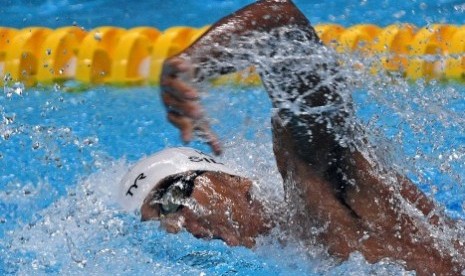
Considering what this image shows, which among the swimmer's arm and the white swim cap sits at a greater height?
the swimmer's arm

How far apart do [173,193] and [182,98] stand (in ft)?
1.72

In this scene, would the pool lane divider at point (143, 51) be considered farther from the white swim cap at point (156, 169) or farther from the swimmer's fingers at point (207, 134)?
the swimmer's fingers at point (207, 134)

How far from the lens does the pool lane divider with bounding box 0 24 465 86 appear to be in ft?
10.7

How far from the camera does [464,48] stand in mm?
3281

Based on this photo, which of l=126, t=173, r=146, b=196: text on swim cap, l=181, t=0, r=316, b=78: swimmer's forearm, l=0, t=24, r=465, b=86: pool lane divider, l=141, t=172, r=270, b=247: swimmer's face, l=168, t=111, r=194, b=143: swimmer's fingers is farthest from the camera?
l=0, t=24, r=465, b=86: pool lane divider

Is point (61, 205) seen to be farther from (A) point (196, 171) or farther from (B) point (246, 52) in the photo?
(B) point (246, 52)

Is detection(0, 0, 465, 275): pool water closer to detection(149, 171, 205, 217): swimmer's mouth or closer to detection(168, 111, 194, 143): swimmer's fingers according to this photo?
detection(149, 171, 205, 217): swimmer's mouth

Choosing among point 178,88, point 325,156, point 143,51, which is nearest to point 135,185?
point 325,156

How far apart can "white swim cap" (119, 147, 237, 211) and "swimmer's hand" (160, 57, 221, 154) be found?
0.49 m

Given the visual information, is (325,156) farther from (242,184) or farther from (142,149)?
(142,149)

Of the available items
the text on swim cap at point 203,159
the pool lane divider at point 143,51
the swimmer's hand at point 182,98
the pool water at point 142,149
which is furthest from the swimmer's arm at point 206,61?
the pool lane divider at point 143,51

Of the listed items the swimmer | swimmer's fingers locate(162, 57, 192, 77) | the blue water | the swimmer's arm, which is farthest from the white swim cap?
the blue water

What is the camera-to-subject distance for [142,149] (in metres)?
2.93

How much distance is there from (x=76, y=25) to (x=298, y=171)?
2685 millimetres
